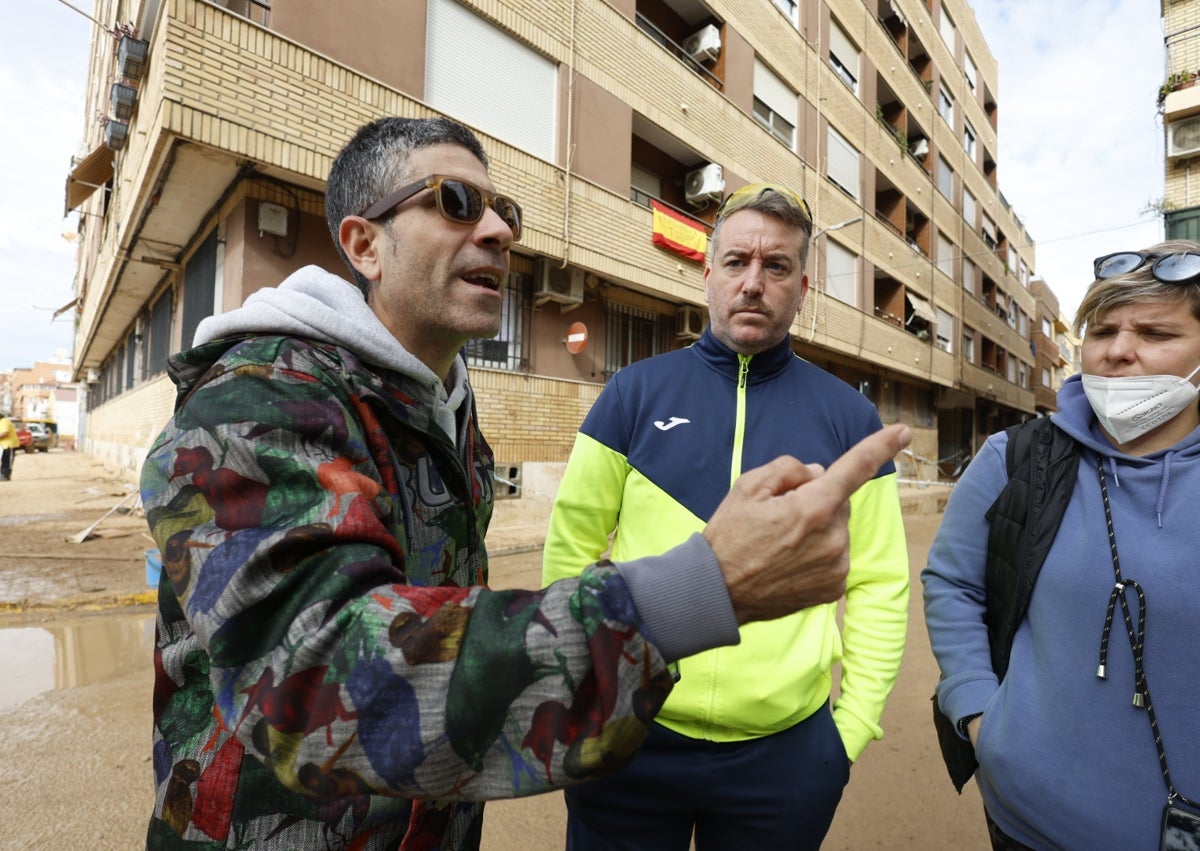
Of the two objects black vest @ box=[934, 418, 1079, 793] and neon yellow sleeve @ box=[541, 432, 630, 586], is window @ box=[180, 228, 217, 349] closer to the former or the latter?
neon yellow sleeve @ box=[541, 432, 630, 586]

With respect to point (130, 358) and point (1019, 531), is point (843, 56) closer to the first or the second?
point (1019, 531)

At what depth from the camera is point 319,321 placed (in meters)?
1.13

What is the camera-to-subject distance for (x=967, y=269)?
1030 inches

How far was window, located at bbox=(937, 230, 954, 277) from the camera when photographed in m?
23.4

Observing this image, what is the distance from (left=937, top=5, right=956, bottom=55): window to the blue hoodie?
29080mm

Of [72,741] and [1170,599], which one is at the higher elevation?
[1170,599]

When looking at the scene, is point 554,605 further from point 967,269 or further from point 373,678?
point 967,269

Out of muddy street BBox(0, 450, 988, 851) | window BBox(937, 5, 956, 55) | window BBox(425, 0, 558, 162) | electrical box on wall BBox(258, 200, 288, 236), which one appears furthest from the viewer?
window BBox(937, 5, 956, 55)

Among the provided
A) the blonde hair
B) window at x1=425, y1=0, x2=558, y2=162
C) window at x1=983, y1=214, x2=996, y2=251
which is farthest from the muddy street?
window at x1=983, y1=214, x2=996, y2=251

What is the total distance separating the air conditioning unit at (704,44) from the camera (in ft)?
40.8

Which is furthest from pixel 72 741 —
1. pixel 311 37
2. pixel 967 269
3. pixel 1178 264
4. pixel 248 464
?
pixel 967 269

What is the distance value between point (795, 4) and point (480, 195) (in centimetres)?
1771

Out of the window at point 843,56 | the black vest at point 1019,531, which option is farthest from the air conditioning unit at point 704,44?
the black vest at point 1019,531

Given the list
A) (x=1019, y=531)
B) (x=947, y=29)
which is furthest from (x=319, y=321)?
(x=947, y=29)
